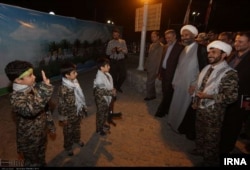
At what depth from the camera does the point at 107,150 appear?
12.4 ft

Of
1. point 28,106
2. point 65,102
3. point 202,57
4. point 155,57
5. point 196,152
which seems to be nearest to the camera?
point 28,106

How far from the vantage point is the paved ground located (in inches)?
136

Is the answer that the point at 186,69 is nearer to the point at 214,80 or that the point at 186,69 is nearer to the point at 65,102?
the point at 214,80

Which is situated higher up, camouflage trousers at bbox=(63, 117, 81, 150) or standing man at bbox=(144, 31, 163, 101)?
standing man at bbox=(144, 31, 163, 101)

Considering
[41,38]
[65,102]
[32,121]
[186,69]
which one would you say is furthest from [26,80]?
[41,38]

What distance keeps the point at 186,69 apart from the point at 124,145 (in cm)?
198

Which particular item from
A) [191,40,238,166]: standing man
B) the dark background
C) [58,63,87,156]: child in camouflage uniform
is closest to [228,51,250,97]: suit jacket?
[191,40,238,166]: standing man

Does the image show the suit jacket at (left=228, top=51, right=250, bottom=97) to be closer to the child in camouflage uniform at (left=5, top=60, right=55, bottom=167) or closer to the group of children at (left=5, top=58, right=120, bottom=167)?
the group of children at (left=5, top=58, right=120, bottom=167)

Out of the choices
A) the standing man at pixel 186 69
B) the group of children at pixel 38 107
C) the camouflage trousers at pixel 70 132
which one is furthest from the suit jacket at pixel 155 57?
the camouflage trousers at pixel 70 132

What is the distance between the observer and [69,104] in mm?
3275

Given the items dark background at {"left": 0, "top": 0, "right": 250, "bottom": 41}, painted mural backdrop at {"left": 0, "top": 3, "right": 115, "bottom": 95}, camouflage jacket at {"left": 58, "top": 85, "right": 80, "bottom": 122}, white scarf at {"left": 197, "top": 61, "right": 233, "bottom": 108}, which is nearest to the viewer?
white scarf at {"left": 197, "top": 61, "right": 233, "bottom": 108}

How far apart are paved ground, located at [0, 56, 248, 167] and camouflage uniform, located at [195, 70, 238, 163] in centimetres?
49

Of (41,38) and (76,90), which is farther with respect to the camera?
(41,38)

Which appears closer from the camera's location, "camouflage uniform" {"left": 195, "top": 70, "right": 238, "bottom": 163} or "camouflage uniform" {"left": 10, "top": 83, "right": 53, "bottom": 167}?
"camouflage uniform" {"left": 10, "top": 83, "right": 53, "bottom": 167}
